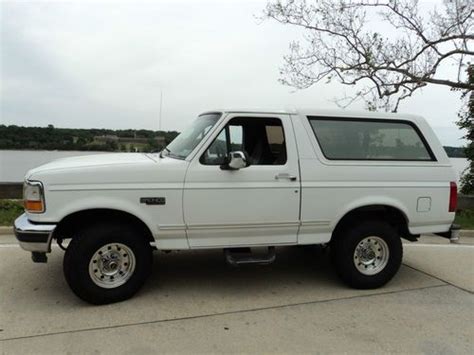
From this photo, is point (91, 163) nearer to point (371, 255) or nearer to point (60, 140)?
point (60, 140)

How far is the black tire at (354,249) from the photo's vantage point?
483 cm

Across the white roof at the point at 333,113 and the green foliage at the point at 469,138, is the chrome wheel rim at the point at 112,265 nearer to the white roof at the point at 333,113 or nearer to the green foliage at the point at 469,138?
the white roof at the point at 333,113

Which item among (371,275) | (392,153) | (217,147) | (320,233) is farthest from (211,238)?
(392,153)

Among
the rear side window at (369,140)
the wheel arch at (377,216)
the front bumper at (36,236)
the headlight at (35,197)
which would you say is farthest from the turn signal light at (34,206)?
the wheel arch at (377,216)

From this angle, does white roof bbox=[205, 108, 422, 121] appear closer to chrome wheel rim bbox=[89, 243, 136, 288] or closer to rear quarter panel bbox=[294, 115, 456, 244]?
rear quarter panel bbox=[294, 115, 456, 244]

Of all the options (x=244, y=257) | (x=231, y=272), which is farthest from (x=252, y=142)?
(x=231, y=272)

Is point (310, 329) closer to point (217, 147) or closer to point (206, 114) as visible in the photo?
point (217, 147)

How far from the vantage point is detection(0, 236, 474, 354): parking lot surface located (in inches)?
139

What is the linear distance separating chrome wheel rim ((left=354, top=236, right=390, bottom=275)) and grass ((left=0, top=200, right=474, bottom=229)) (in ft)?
13.2

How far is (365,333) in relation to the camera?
3768 millimetres

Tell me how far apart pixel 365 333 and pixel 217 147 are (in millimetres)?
2310

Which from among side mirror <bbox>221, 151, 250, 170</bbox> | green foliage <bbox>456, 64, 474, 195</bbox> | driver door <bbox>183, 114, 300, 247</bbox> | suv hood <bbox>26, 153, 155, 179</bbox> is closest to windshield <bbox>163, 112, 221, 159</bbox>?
driver door <bbox>183, 114, 300, 247</bbox>

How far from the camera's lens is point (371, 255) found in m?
5.00

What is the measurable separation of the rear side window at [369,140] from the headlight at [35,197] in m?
2.94
